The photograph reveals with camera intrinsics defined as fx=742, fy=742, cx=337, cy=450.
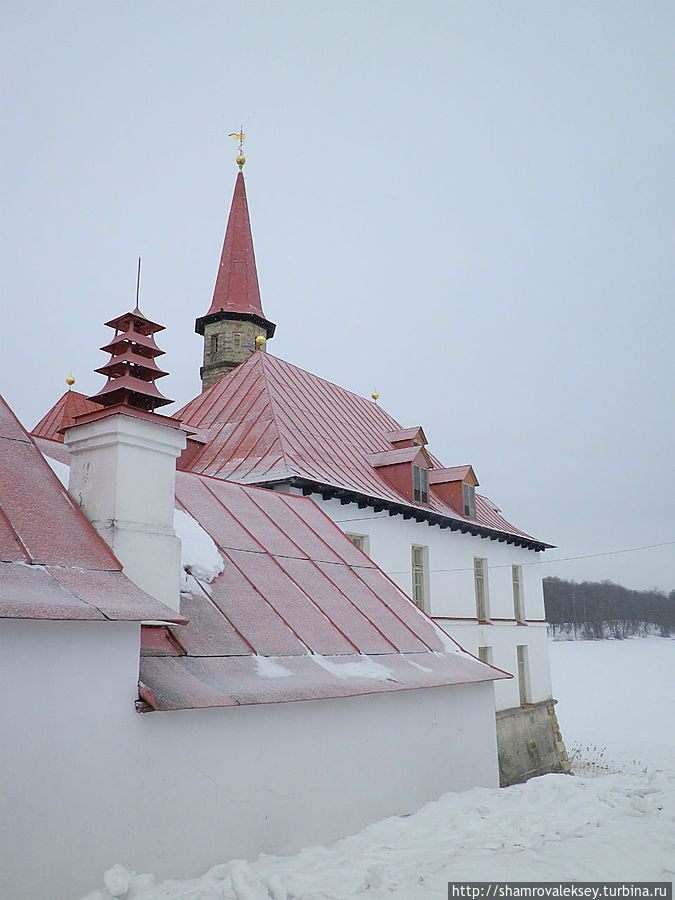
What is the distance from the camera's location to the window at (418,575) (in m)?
Answer: 18.9

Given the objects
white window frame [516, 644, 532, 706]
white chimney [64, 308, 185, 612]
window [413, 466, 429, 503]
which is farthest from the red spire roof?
white window frame [516, 644, 532, 706]

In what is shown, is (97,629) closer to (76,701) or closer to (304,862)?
(76,701)

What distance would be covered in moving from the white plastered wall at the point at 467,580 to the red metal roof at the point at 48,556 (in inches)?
389

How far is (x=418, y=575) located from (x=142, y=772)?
14.2 metres

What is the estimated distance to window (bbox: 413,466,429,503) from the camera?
1912 cm

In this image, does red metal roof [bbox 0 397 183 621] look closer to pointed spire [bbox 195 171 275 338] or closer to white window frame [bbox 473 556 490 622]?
white window frame [bbox 473 556 490 622]

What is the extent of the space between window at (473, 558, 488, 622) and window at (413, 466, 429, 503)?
3954mm

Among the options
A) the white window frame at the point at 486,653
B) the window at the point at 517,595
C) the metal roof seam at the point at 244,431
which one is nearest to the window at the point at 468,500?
the white window frame at the point at 486,653

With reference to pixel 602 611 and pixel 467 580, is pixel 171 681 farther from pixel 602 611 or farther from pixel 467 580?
pixel 602 611

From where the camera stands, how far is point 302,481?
50.4 feet

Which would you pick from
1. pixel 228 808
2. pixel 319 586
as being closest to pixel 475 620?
pixel 319 586

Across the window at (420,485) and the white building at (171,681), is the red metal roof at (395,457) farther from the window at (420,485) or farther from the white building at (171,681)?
the white building at (171,681)

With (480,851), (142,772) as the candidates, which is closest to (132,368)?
(142,772)

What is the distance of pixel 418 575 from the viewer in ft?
63.0
